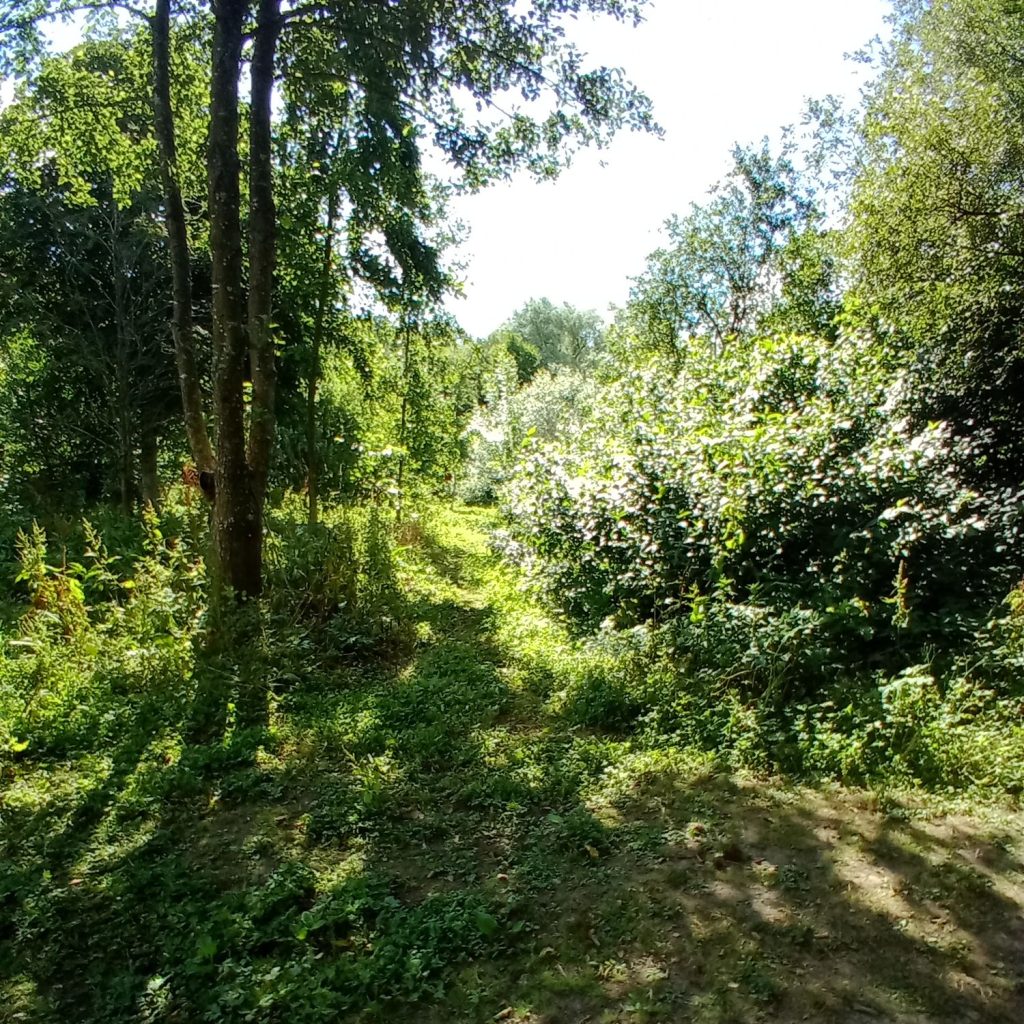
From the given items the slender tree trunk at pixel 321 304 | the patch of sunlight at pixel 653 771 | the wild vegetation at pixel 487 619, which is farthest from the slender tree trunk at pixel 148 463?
the patch of sunlight at pixel 653 771

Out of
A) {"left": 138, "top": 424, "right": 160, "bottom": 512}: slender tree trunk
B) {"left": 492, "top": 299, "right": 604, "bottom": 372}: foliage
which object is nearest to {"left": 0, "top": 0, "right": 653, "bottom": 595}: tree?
{"left": 138, "top": 424, "right": 160, "bottom": 512}: slender tree trunk

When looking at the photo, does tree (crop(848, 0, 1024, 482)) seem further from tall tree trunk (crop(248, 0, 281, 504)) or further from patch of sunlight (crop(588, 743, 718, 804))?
tall tree trunk (crop(248, 0, 281, 504))

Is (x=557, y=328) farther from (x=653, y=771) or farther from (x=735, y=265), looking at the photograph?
(x=653, y=771)

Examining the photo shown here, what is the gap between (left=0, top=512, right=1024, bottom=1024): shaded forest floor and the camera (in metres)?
2.57

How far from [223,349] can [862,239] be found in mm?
9237

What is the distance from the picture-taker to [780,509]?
19.8 feet

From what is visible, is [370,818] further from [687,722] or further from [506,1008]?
[687,722]

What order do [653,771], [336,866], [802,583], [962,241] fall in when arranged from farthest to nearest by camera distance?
[962,241] → [802,583] → [653,771] → [336,866]

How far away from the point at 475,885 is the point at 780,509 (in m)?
4.19

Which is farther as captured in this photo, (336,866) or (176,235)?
(176,235)

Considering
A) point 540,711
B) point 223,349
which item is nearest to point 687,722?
point 540,711

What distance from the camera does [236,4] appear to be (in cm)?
614

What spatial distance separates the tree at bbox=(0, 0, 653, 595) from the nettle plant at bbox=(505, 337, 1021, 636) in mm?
3355

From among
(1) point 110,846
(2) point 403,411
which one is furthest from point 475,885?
(2) point 403,411
